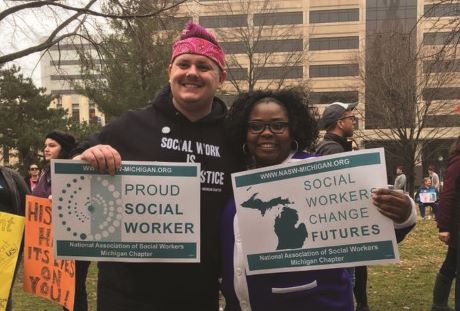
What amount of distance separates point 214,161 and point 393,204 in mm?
911

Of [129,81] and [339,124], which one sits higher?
[129,81]

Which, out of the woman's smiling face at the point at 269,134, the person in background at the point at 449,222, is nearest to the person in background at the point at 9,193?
the woman's smiling face at the point at 269,134

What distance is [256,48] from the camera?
25.9 meters

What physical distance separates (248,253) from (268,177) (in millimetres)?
363

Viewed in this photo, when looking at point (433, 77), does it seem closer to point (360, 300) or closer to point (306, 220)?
point (360, 300)

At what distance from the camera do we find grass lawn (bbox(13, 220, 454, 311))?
6.73 metres

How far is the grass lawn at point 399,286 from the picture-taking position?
6.73 meters

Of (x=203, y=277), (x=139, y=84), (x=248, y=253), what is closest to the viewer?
(x=248, y=253)

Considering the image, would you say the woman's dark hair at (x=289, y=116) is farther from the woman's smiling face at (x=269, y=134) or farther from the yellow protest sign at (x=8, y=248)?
the yellow protest sign at (x=8, y=248)

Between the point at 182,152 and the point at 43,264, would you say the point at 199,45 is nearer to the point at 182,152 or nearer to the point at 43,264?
the point at 182,152

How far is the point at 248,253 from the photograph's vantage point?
95.8 inches

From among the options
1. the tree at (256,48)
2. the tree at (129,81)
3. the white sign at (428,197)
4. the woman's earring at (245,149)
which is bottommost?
the woman's earring at (245,149)

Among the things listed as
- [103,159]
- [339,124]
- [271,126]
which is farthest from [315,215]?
[339,124]

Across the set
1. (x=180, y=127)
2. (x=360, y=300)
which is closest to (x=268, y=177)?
(x=180, y=127)
